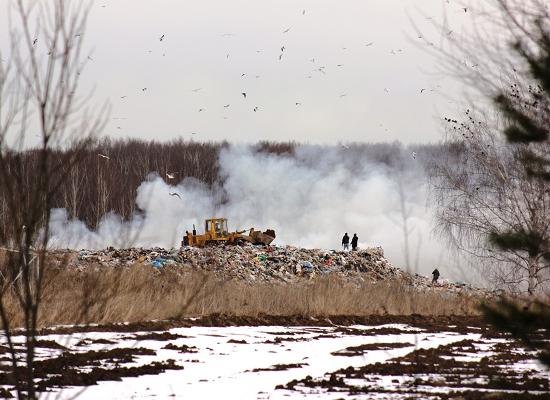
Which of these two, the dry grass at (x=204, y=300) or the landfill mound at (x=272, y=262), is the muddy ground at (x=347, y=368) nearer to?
the dry grass at (x=204, y=300)

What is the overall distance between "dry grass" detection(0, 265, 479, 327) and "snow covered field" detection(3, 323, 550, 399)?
144 cm

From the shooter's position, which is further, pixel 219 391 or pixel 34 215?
pixel 219 391

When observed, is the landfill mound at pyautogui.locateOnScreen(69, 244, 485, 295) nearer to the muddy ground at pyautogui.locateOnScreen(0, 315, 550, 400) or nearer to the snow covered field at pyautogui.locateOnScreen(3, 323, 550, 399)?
the muddy ground at pyautogui.locateOnScreen(0, 315, 550, 400)

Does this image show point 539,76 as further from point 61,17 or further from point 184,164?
point 184,164

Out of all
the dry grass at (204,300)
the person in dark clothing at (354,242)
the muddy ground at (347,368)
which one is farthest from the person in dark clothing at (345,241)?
the muddy ground at (347,368)

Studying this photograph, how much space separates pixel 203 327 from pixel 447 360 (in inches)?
225

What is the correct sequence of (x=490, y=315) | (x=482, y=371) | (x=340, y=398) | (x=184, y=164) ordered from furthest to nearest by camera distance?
(x=184, y=164)
(x=482, y=371)
(x=340, y=398)
(x=490, y=315)

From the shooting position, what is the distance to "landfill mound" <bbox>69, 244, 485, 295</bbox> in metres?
30.5

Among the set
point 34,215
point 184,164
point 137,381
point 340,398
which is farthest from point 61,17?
point 184,164

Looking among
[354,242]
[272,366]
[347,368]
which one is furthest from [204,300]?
[354,242]

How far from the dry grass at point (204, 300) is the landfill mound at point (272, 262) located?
20.1 feet

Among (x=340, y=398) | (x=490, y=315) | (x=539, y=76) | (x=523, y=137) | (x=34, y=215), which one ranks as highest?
(x=539, y=76)

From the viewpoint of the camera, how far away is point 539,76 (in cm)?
594

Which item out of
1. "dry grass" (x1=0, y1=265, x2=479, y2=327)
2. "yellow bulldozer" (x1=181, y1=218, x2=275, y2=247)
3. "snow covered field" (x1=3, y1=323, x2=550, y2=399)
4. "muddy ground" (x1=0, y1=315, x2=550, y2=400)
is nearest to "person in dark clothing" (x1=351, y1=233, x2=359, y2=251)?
"yellow bulldozer" (x1=181, y1=218, x2=275, y2=247)
